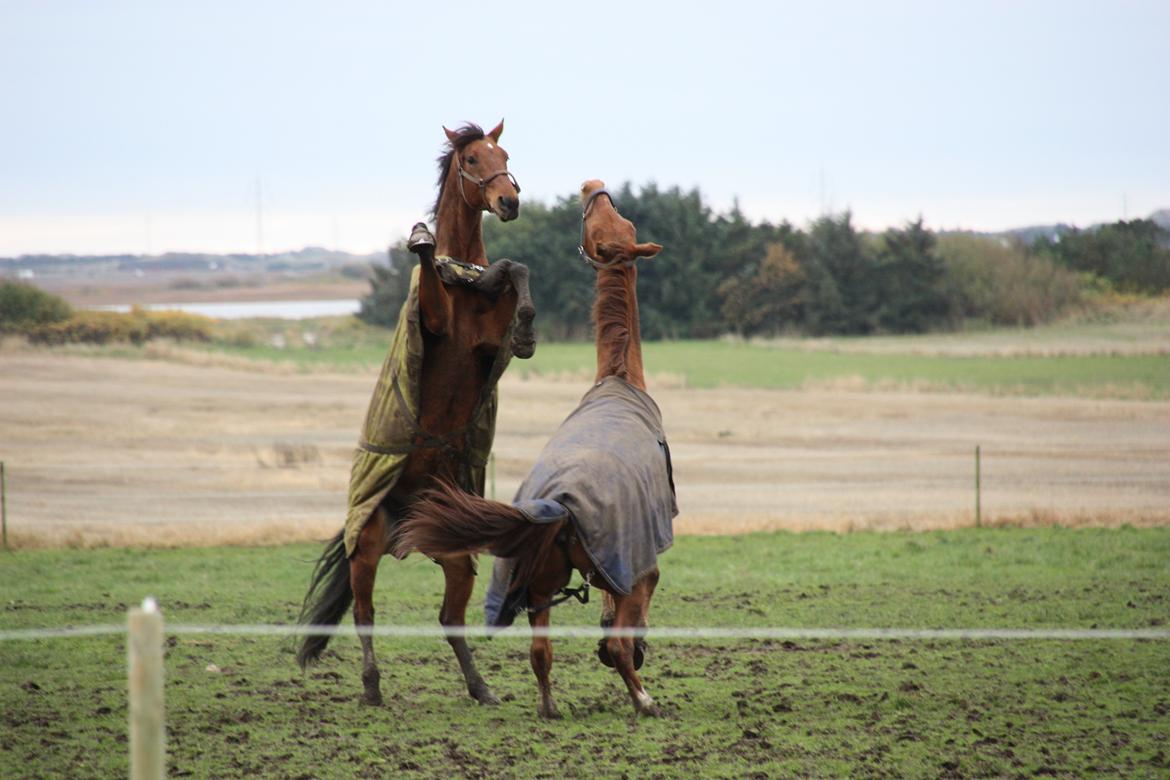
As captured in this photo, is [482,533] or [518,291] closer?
[482,533]

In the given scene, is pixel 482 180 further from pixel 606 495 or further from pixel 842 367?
pixel 842 367

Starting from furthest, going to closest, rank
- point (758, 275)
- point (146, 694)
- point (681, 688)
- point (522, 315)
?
point (758, 275) → point (681, 688) → point (522, 315) → point (146, 694)

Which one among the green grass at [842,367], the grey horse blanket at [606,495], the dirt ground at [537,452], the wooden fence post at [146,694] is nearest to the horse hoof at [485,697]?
the grey horse blanket at [606,495]

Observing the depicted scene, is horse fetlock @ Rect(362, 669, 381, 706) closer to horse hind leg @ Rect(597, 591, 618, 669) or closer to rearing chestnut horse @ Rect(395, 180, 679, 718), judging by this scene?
rearing chestnut horse @ Rect(395, 180, 679, 718)

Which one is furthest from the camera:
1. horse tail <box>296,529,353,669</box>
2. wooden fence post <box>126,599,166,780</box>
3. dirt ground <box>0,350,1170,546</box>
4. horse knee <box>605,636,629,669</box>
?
dirt ground <box>0,350,1170,546</box>

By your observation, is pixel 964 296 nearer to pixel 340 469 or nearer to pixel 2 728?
pixel 340 469

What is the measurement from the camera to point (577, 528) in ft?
19.0

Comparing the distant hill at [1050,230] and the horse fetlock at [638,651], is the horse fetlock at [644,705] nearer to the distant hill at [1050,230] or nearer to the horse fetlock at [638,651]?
the horse fetlock at [638,651]

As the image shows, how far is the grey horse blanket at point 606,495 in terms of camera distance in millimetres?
5777

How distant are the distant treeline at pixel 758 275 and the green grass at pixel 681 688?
36163mm

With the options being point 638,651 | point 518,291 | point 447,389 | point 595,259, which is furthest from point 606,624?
point 595,259

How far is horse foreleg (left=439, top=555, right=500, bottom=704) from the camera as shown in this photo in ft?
21.4

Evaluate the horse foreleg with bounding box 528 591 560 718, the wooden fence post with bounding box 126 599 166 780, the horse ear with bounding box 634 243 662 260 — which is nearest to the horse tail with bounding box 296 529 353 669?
the horse foreleg with bounding box 528 591 560 718

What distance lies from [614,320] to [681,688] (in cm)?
212
